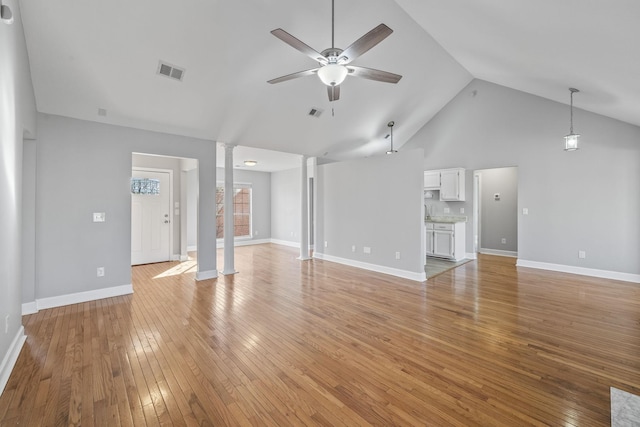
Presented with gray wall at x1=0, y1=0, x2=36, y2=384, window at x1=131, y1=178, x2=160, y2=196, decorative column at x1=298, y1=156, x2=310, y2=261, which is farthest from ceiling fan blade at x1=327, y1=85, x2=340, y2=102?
window at x1=131, y1=178, x2=160, y2=196

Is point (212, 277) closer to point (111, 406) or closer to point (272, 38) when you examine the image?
point (111, 406)

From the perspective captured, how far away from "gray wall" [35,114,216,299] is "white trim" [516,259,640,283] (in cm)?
752

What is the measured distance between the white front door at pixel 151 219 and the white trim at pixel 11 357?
11.7 feet

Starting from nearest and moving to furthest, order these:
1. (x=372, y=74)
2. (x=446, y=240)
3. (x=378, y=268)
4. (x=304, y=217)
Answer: (x=372, y=74) → (x=378, y=268) → (x=446, y=240) → (x=304, y=217)

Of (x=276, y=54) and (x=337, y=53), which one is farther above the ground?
(x=276, y=54)

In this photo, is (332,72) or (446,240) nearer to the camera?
(332,72)

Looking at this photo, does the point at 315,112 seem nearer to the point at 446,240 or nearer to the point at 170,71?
the point at 170,71

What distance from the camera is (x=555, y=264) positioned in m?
5.51

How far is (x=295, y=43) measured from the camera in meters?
2.37

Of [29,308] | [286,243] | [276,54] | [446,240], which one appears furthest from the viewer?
[286,243]

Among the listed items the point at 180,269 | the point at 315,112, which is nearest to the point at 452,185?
the point at 315,112

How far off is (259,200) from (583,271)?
28.1 feet

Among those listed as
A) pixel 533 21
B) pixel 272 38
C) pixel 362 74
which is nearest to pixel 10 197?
pixel 272 38

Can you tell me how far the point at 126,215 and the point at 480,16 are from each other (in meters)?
5.34
